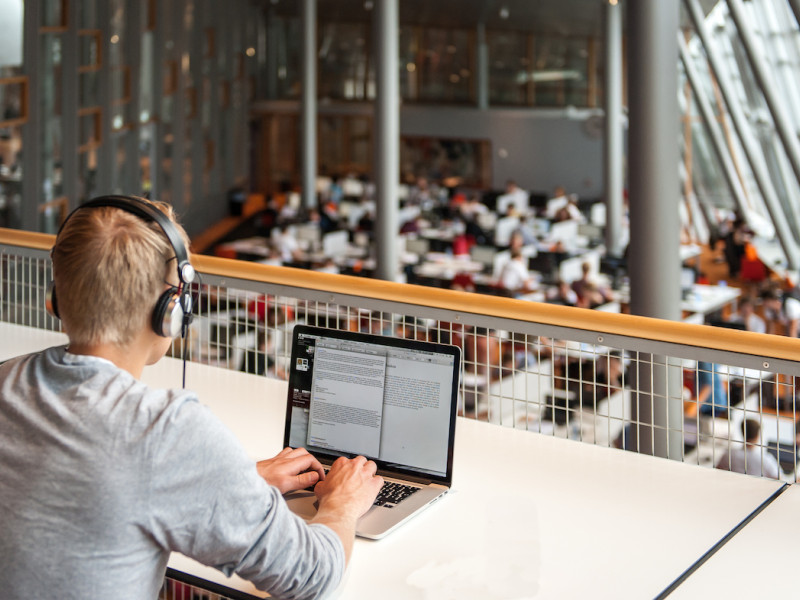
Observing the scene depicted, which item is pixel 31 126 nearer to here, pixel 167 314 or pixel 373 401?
pixel 373 401

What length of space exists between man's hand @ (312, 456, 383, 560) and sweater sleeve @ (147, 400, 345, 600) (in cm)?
22

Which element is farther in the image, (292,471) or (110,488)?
(292,471)

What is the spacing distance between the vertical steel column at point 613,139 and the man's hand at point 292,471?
13.4 m

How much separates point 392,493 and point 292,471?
22 cm

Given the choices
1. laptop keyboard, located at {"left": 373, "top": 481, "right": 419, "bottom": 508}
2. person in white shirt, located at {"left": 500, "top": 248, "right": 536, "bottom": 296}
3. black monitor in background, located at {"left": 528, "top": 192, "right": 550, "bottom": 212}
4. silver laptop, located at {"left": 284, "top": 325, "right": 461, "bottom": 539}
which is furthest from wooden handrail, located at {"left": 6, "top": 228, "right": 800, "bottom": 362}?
black monitor in background, located at {"left": 528, "top": 192, "right": 550, "bottom": 212}

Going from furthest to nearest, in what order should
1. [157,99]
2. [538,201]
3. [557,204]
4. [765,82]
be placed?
[538,201] < [557,204] < [157,99] < [765,82]

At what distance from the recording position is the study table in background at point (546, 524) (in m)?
1.72

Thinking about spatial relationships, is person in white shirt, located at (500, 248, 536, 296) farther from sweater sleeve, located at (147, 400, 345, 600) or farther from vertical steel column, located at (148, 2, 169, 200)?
sweater sleeve, located at (147, 400, 345, 600)

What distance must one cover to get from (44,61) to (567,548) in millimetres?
11354

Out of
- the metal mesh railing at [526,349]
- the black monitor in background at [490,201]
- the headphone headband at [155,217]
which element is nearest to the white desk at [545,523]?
the metal mesh railing at [526,349]

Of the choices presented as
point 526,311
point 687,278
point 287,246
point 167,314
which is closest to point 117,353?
point 167,314

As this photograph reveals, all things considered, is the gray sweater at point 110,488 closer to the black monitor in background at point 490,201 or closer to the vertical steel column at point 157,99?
the vertical steel column at point 157,99

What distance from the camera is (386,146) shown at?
10852mm

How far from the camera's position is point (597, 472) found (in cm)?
231
